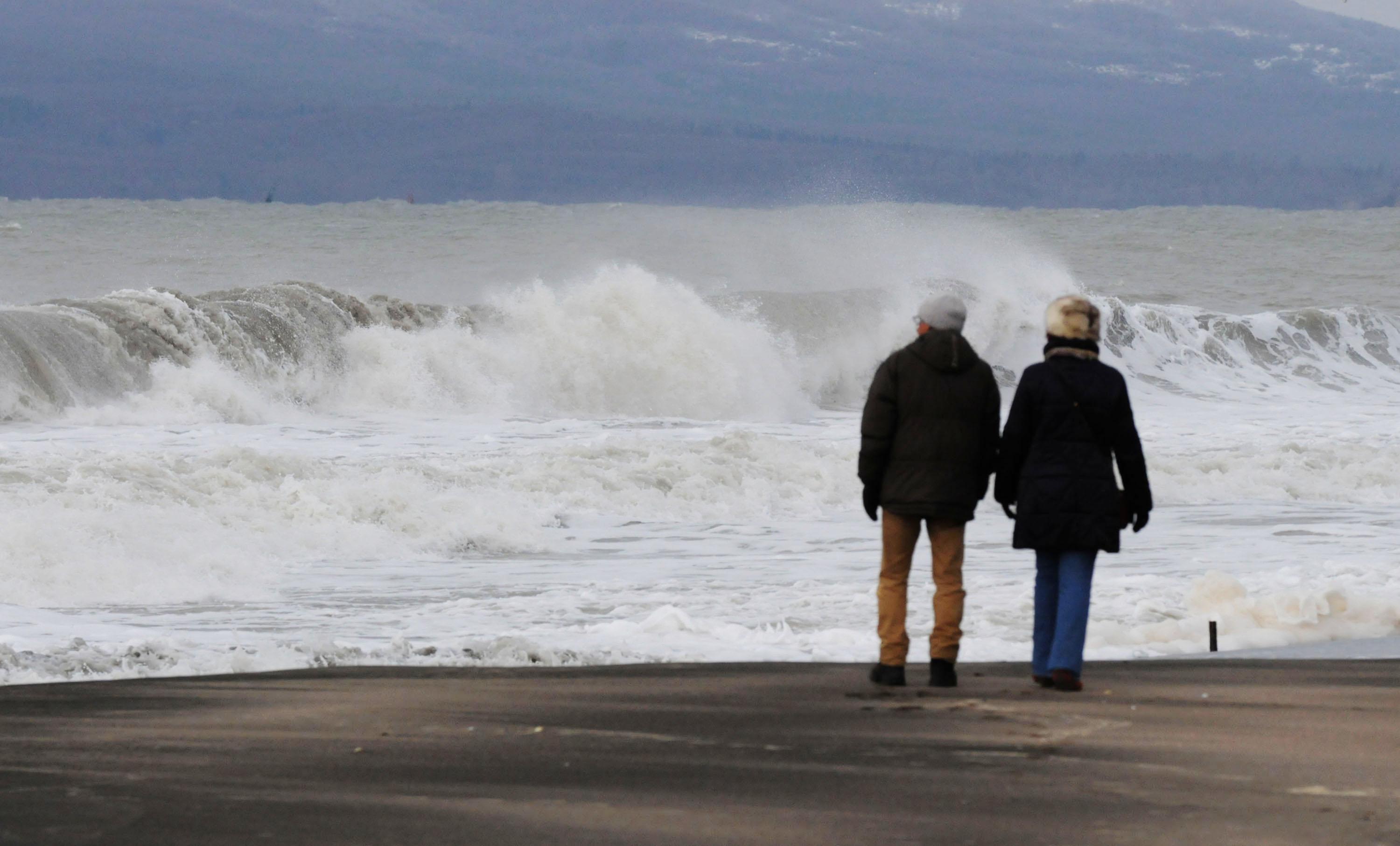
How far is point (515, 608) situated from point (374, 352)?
16.7 meters

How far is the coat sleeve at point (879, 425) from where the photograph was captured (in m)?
6.22

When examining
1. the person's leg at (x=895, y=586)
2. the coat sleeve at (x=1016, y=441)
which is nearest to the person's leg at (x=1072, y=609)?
the coat sleeve at (x=1016, y=441)

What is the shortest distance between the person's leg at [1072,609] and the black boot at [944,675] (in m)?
0.34

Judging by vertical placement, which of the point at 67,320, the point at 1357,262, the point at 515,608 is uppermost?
the point at 1357,262

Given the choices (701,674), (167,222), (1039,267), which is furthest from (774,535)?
(167,222)

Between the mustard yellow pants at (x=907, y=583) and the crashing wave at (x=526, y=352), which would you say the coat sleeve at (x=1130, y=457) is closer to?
the mustard yellow pants at (x=907, y=583)

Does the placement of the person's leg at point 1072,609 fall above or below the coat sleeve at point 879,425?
below

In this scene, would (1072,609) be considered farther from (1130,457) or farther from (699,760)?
(699,760)

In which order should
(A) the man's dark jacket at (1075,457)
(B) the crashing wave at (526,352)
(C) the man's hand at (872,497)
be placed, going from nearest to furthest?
(A) the man's dark jacket at (1075,457) < (C) the man's hand at (872,497) < (B) the crashing wave at (526,352)

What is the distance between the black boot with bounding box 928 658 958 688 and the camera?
20.7ft

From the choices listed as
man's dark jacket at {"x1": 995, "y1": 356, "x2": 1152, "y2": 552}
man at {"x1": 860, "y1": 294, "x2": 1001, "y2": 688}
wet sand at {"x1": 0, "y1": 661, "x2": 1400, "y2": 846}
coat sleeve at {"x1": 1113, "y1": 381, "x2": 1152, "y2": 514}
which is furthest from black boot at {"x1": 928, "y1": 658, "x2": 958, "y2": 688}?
coat sleeve at {"x1": 1113, "y1": 381, "x2": 1152, "y2": 514}

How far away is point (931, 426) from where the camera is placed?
6223 millimetres

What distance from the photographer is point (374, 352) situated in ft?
85.3

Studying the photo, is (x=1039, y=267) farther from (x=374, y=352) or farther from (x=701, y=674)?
(x=701, y=674)
